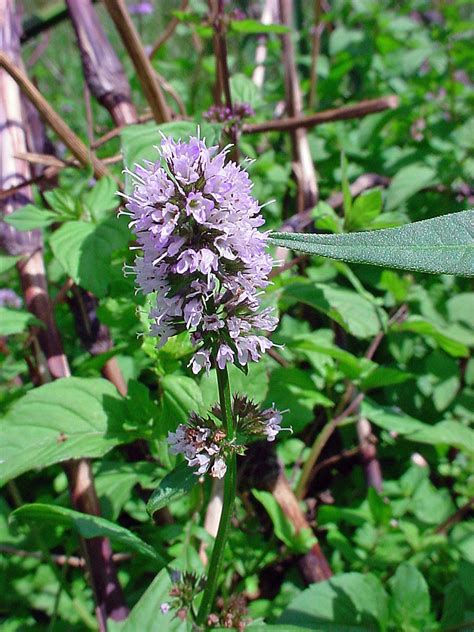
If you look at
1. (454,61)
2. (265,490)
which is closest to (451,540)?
(265,490)

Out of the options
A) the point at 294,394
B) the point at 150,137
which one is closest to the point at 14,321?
the point at 150,137

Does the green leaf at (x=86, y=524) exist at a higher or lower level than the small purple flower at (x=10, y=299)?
lower

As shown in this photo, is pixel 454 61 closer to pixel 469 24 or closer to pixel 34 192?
pixel 469 24

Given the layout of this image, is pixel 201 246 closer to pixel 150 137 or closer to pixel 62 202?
pixel 150 137

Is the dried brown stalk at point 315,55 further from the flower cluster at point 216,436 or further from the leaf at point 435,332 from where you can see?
the flower cluster at point 216,436

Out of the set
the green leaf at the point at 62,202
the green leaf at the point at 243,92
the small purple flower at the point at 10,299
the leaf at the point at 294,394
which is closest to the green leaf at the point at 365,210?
the leaf at the point at 294,394
